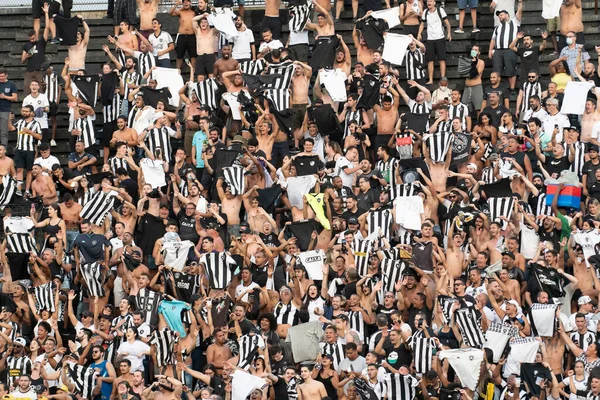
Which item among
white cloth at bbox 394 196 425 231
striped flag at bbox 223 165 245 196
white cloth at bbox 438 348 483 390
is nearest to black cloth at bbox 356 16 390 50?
striped flag at bbox 223 165 245 196

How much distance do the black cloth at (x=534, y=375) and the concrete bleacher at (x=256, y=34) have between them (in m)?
7.92

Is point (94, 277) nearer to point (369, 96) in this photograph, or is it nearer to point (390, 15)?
point (369, 96)

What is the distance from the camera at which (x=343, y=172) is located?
102 ft

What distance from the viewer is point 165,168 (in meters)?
31.1

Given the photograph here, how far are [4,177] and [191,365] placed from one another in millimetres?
5486

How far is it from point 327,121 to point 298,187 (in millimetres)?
1667

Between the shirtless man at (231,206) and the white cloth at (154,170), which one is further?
the white cloth at (154,170)

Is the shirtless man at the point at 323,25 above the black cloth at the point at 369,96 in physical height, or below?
above

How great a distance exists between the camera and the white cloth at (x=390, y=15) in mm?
33438

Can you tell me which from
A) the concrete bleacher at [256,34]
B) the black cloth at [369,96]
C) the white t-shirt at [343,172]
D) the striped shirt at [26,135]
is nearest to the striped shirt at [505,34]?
Result: the concrete bleacher at [256,34]

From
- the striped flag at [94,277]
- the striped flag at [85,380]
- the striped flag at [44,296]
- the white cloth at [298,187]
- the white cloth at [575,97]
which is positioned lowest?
the striped flag at [85,380]

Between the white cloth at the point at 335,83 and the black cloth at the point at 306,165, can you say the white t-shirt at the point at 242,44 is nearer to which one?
Answer: the white cloth at the point at 335,83

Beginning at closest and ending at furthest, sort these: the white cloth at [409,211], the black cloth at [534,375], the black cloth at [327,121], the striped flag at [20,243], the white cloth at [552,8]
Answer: the black cloth at [534,375]
the white cloth at [409,211]
the striped flag at [20,243]
the black cloth at [327,121]
the white cloth at [552,8]

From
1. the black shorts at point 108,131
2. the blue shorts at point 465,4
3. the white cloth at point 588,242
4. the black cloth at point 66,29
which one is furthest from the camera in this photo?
the blue shorts at point 465,4
